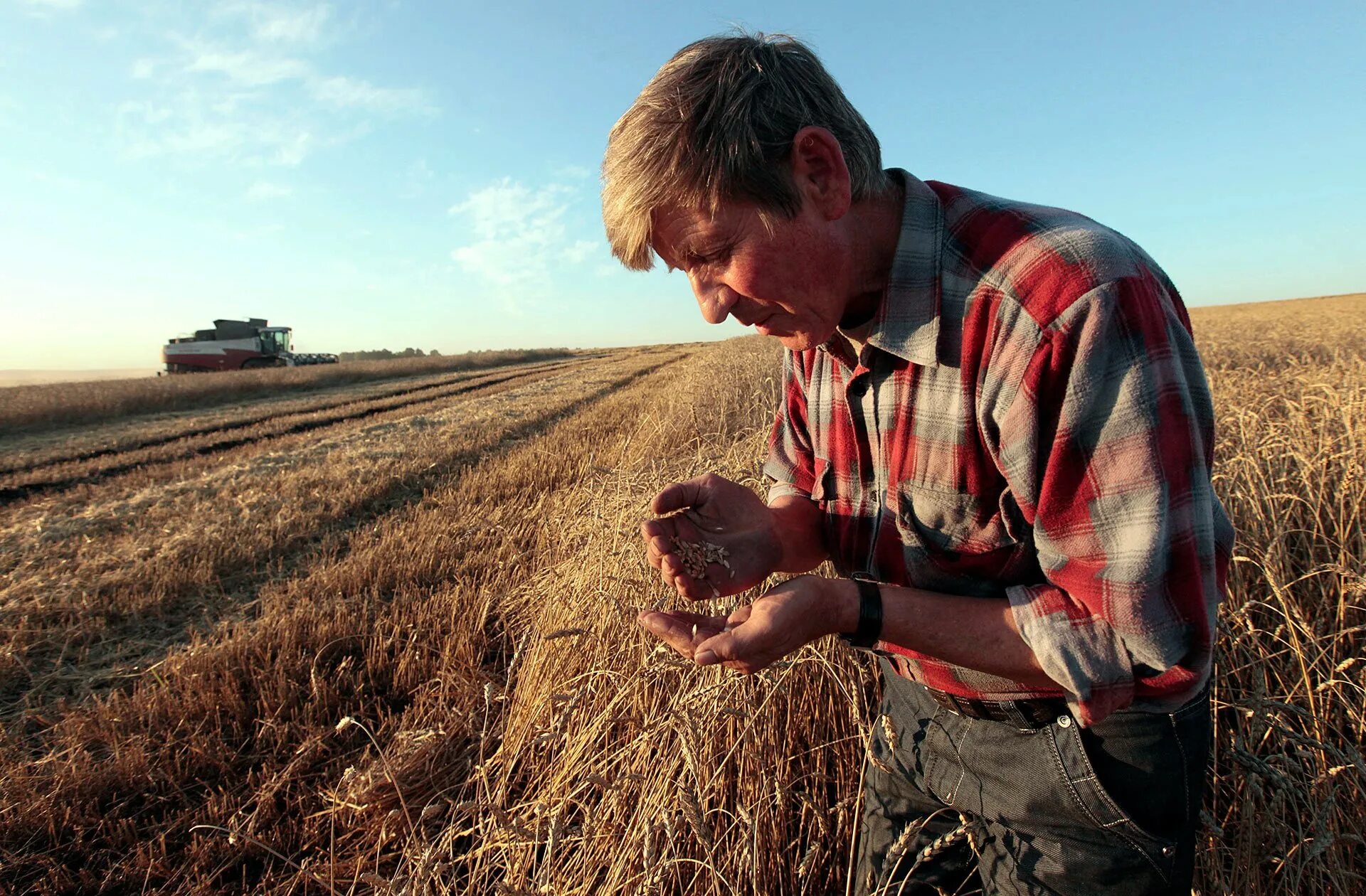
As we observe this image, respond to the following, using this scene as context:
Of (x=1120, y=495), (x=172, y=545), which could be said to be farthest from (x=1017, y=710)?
(x=172, y=545)

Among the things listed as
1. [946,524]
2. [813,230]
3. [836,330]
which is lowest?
[946,524]

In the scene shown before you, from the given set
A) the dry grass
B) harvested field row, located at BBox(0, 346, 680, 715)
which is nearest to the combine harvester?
the dry grass

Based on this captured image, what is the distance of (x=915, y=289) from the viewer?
1307 mm

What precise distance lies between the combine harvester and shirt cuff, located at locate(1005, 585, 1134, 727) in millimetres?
32788

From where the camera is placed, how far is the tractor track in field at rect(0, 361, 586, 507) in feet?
27.6

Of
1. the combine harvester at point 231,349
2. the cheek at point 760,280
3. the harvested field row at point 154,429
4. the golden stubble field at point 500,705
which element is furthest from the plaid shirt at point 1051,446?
the combine harvester at point 231,349

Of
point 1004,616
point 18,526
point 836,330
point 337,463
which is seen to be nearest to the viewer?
point 1004,616

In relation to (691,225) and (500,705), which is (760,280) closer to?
(691,225)

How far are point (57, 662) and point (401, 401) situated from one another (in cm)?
1382

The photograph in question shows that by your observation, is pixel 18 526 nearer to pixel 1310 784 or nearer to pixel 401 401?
pixel 1310 784

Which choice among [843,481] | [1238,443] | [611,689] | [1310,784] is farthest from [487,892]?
[1238,443]

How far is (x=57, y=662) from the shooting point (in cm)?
356

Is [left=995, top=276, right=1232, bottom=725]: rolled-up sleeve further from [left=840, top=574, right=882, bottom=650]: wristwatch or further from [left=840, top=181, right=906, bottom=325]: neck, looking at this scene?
[left=840, top=181, right=906, bottom=325]: neck

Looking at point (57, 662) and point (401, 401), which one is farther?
point (401, 401)
